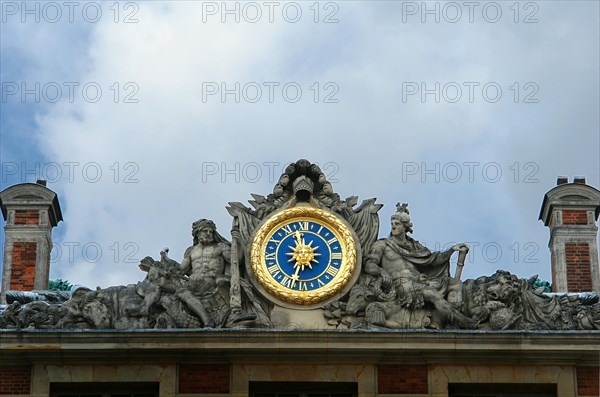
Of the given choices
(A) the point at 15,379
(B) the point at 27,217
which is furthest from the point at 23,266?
(A) the point at 15,379

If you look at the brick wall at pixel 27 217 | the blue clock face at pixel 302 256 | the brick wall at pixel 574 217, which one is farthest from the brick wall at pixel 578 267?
the brick wall at pixel 27 217

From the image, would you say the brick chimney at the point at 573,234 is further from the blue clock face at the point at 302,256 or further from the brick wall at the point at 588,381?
the blue clock face at the point at 302,256

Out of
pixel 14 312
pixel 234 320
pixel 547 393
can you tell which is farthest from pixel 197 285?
pixel 547 393

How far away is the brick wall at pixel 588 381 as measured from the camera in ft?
138

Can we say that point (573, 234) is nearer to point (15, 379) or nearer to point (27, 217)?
point (27, 217)

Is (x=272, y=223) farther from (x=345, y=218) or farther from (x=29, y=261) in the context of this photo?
(x=29, y=261)

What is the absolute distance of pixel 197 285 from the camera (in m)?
42.7

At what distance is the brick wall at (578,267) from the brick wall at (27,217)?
485 inches

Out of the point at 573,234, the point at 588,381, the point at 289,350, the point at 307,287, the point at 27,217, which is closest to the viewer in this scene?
the point at 289,350

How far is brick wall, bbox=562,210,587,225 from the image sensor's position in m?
45.7

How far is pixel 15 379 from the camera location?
42031 mm

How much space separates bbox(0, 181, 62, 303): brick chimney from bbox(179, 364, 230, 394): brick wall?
493cm

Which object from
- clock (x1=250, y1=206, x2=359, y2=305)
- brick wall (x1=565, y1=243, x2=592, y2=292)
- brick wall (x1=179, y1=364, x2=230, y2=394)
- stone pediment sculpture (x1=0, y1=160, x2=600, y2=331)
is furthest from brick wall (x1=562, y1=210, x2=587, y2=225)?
brick wall (x1=179, y1=364, x2=230, y2=394)

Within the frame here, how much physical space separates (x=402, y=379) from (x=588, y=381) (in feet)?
13.1
